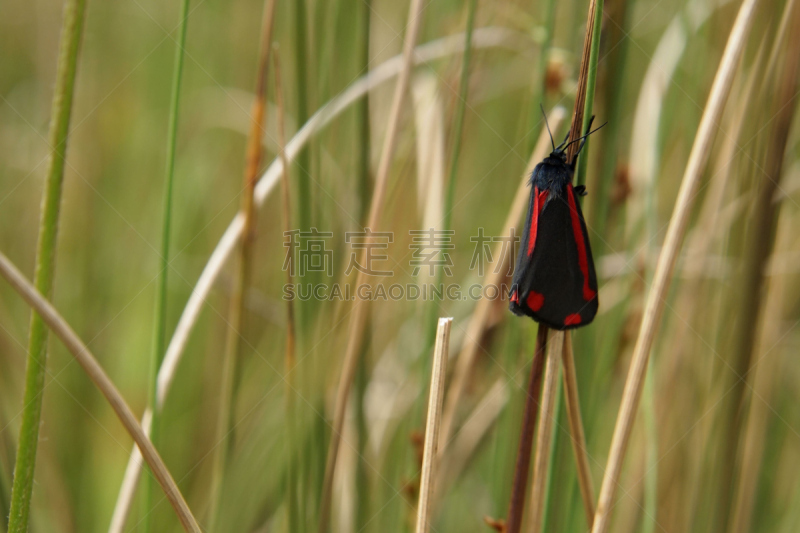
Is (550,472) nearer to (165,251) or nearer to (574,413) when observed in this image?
(574,413)

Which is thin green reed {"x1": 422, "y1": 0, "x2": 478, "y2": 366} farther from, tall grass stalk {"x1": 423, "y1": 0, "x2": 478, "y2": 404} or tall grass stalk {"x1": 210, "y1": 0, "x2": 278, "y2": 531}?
tall grass stalk {"x1": 210, "y1": 0, "x2": 278, "y2": 531}

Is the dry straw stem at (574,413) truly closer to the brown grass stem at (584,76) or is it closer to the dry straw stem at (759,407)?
the brown grass stem at (584,76)

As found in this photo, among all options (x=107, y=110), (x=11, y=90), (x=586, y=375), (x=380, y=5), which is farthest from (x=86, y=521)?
(x=380, y=5)

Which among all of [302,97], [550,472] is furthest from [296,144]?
[550,472]

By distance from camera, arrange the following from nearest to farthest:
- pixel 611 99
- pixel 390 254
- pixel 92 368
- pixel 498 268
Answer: pixel 92 368
pixel 611 99
pixel 498 268
pixel 390 254

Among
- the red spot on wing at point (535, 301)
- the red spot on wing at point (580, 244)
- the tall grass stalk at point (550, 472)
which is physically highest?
the red spot on wing at point (580, 244)

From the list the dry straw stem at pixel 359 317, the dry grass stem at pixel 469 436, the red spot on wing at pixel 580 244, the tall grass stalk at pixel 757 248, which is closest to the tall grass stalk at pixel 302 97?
the dry straw stem at pixel 359 317
